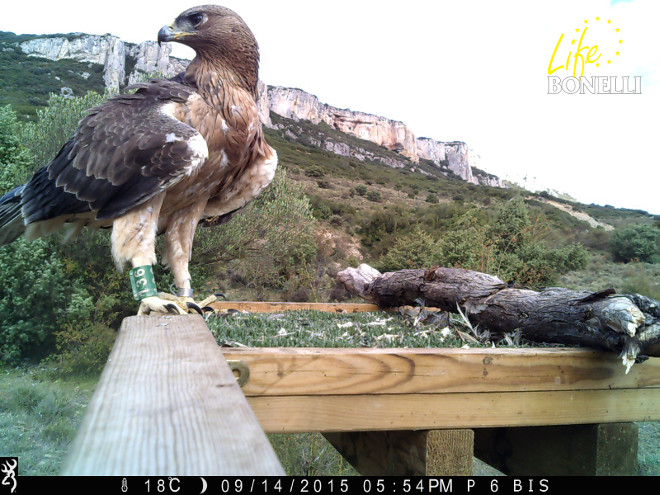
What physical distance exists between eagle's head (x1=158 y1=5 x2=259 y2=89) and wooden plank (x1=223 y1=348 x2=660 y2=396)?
6.57ft

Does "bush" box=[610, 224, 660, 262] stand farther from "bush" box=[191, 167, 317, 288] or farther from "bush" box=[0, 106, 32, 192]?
"bush" box=[0, 106, 32, 192]

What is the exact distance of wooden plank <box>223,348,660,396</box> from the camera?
1291 millimetres

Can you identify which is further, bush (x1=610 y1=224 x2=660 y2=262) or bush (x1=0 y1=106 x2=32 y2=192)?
bush (x1=610 y1=224 x2=660 y2=262)

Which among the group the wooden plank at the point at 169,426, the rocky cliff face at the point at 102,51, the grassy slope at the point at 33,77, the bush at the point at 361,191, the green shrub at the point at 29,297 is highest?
the rocky cliff face at the point at 102,51

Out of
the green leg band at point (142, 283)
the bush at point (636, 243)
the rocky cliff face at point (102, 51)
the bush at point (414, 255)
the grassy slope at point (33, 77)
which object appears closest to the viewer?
the green leg band at point (142, 283)

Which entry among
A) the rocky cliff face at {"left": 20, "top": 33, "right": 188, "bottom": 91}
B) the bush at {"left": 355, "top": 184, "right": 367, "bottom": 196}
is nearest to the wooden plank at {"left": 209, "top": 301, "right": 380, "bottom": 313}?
the bush at {"left": 355, "top": 184, "right": 367, "bottom": 196}

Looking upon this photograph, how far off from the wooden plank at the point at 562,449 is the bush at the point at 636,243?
14.2 m

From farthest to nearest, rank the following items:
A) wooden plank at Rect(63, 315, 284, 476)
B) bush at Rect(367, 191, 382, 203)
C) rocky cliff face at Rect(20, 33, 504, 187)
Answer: rocky cliff face at Rect(20, 33, 504, 187) → bush at Rect(367, 191, 382, 203) → wooden plank at Rect(63, 315, 284, 476)

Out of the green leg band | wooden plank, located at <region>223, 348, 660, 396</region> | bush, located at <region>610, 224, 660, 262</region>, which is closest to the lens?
wooden plank, located at <region>223, 348, 660, 396</region>

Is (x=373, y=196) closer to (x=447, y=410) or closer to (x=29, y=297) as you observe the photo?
(x=29, y=297)

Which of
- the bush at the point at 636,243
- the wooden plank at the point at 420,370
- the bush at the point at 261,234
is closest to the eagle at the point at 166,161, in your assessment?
the wooden plank at the point at 420,370

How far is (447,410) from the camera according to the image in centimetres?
143
